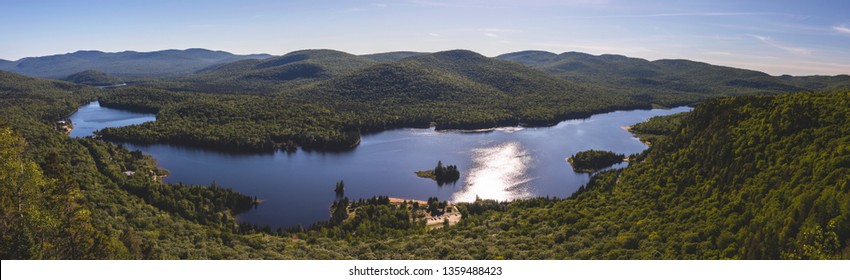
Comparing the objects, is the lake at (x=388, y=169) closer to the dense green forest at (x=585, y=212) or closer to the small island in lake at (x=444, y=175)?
the small island in lake at (x=444, y=175)

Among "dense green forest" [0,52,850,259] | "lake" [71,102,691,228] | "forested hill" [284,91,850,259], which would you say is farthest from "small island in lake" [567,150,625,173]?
"forested hill" [284,91,850,259]

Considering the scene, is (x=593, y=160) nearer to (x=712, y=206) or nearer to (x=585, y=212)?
(x=585, y=212)

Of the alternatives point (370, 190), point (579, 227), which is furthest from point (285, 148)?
point (579, 227)

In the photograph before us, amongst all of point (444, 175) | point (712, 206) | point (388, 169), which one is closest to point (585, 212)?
point (712, 206)

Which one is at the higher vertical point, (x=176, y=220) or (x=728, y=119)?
(x=728, y=119)

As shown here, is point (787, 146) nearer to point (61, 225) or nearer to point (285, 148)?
point (61, 225)

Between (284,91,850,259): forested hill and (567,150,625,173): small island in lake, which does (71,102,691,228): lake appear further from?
(284,91,850,259): forested hill
